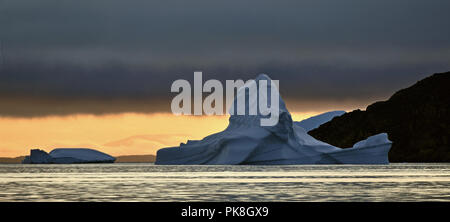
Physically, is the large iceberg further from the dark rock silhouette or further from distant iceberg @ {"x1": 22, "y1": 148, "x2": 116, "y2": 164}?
the dark rock silhouette

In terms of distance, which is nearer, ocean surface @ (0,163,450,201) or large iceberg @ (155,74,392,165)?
ocean surface @ (0,163,450,201)

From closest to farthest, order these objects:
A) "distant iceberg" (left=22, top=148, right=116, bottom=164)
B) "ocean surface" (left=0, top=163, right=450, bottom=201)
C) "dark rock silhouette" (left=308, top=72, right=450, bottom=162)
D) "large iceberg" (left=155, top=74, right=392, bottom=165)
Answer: "ocean surface" (left=0, top=163, right=450, bottom=201) → "large iceberg" (left=155, top=74, right=392, bottom=165) → "distant iceberg" (left=22, top=148, right=116, bottom=164) → "dark rock silhouette" (left=308, top=72, right=450, bottom=162)

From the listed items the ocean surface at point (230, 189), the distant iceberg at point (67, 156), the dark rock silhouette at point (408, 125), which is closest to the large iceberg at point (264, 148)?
the ocean surface at point (230, 189)

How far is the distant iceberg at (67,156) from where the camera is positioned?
133 metres

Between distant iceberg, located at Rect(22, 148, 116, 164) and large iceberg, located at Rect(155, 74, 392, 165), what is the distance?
60.5 meters

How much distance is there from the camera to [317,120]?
192 metres

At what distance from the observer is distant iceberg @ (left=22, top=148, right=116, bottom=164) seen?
133 m

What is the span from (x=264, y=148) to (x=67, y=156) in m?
75.5

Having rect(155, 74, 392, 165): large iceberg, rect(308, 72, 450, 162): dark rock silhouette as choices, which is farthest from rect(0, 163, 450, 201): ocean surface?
rect(308, 72, 450, 162): dark rock silhouette

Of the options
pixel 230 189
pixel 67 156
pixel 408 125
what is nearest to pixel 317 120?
pixel 408 125

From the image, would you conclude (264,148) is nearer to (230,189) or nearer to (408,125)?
(230,189)

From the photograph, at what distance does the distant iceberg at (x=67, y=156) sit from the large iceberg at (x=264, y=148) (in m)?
60.5
